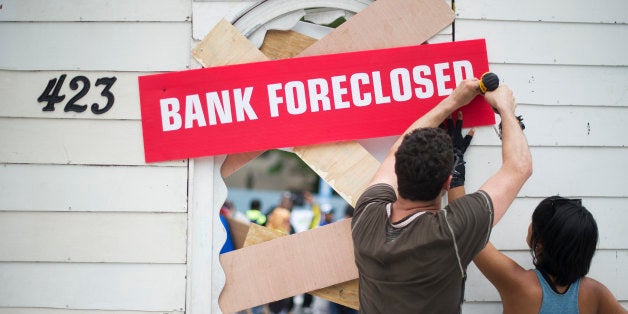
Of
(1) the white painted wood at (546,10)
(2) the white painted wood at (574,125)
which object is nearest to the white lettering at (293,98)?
(1) the white painted wood at (546,10)

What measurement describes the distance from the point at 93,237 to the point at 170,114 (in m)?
0.72

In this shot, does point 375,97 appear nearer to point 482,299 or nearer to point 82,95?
point 482,299

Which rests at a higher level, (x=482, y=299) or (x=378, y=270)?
(x=378, y=270)

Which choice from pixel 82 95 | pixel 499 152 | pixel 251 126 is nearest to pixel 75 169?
pixel 82 95

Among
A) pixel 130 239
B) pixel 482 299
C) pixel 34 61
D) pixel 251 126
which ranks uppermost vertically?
pixel 34 61

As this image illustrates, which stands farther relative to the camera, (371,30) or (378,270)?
(371,30)

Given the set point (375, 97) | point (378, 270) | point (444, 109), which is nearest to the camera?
point (378, 270)

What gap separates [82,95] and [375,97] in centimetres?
143

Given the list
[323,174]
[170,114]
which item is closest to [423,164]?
[323,174]

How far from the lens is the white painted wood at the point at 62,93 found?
2.50 metres

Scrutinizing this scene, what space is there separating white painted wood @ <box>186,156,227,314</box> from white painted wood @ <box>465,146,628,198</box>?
4.95ft

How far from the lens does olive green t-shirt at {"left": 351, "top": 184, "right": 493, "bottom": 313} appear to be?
1663mm

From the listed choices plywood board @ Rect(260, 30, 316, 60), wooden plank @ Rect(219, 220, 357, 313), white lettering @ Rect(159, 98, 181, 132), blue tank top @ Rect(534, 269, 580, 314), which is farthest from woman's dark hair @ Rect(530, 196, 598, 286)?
white lettering @ Rect(159, 98, 181, 132)

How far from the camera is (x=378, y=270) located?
1755mm
